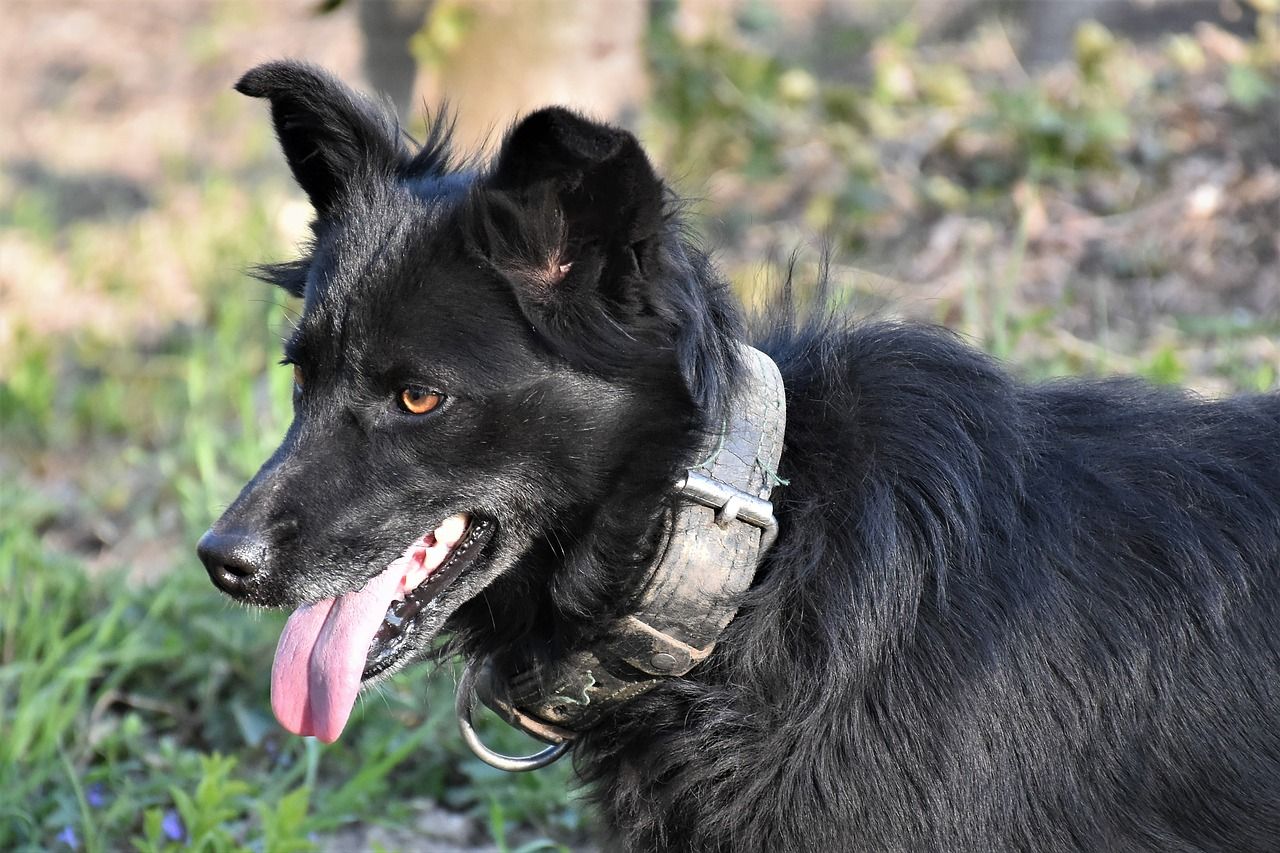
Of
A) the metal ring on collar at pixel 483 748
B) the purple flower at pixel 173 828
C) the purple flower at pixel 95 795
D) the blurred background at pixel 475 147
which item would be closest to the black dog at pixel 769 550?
the metal ring on collar at pixel 483 748

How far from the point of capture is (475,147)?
2.92m

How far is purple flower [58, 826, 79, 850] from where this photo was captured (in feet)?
9.62

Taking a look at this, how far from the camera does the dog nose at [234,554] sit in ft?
7.25

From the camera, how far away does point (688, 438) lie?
222 centimetres

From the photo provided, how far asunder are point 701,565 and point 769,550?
174 millimetres

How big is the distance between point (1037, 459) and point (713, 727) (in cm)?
77

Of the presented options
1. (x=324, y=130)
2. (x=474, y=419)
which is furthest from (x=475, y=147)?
(x=474, y=419)

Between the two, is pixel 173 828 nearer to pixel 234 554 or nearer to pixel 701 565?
pixel 234 554

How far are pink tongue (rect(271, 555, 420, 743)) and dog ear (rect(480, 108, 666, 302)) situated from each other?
62 centimetres

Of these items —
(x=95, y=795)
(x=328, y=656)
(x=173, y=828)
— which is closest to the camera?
(x=328, y=656)

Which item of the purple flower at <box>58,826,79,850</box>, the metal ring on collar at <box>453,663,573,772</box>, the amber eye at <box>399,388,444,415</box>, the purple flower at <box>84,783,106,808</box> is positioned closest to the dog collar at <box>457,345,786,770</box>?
the metal ring on collar at <box>453,663,573,772</box>

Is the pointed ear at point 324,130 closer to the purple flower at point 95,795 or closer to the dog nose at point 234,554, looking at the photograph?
the dog nose at point 234,554

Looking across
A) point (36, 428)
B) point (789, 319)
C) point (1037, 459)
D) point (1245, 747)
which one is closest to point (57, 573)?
point (36, 428)

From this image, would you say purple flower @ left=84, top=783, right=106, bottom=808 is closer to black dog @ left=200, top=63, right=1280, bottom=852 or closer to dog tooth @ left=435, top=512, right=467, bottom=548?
black dog @ left=200, top=63, right=1280, bottom=852
